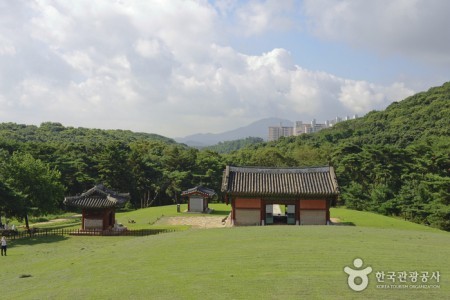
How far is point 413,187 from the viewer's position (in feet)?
160

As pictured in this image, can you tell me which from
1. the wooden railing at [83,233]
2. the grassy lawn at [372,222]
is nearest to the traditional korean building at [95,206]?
the wooden railing at [83,233]

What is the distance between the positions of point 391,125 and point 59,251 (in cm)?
10517

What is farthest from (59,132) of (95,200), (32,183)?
(95,200)

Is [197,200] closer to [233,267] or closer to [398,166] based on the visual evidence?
[398,166]

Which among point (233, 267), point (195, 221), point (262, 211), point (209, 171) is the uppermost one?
point (209, 171)

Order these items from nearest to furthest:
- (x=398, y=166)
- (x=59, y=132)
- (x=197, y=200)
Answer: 1. (x=197, y=200)
2. (x=398, y=166)
3. (x=59, y=132)

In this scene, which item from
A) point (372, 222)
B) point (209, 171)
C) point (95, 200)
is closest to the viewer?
point (95, 200)

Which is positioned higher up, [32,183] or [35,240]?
[32,183]

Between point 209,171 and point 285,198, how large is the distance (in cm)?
3290

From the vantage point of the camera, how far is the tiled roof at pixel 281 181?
32125 mm

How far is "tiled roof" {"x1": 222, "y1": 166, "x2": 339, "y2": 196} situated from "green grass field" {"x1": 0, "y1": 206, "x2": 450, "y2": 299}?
793 centimetres

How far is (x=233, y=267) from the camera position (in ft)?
50.2

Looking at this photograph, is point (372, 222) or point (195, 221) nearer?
point (372, 222)

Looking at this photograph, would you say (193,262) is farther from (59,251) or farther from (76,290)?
(59,251)
